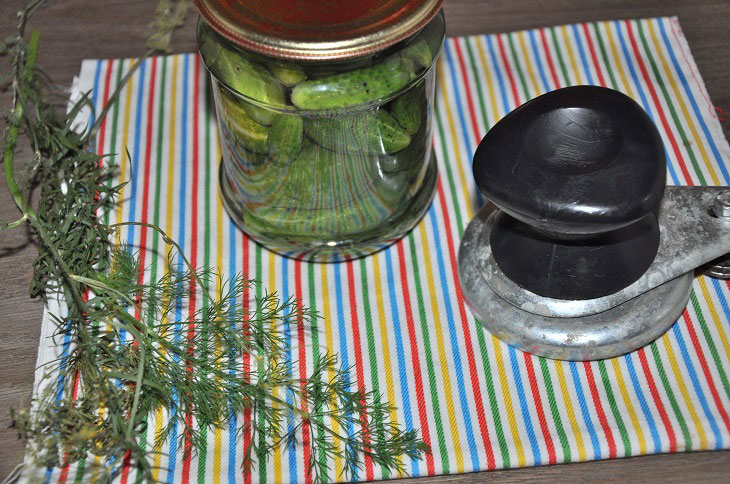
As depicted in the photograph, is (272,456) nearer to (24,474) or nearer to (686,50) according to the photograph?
(24,474)

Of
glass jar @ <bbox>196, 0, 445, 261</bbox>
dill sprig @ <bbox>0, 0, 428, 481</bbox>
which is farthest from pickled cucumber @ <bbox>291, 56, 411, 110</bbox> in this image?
dill sprig @ <bbox>0, 0, 428, 481</bbox>

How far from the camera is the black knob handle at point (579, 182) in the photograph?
585mm

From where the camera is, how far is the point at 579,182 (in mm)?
590

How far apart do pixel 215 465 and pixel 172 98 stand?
1.38 feet

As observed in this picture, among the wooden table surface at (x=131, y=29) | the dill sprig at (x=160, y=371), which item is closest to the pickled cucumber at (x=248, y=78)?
the dill sprig at (x=160, y=371)

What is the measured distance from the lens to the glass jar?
2.04ft

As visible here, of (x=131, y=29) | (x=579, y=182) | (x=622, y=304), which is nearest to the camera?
(x=579, y=182)

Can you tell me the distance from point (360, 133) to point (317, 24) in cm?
10

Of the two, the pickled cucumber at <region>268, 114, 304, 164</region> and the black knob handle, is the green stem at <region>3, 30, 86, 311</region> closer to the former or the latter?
the pickled cucumber at <region>268, 114, 304, 164</region>

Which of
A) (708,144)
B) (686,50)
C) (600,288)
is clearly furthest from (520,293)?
(686,50)

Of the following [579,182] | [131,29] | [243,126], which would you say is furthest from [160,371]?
[131,29]

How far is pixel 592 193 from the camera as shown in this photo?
0.58 meters

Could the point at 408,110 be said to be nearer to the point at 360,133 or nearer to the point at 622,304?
the point at 360,133

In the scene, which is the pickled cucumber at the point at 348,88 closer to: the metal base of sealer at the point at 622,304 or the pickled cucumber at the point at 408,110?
the pickled cucumber at the point at 408,110
